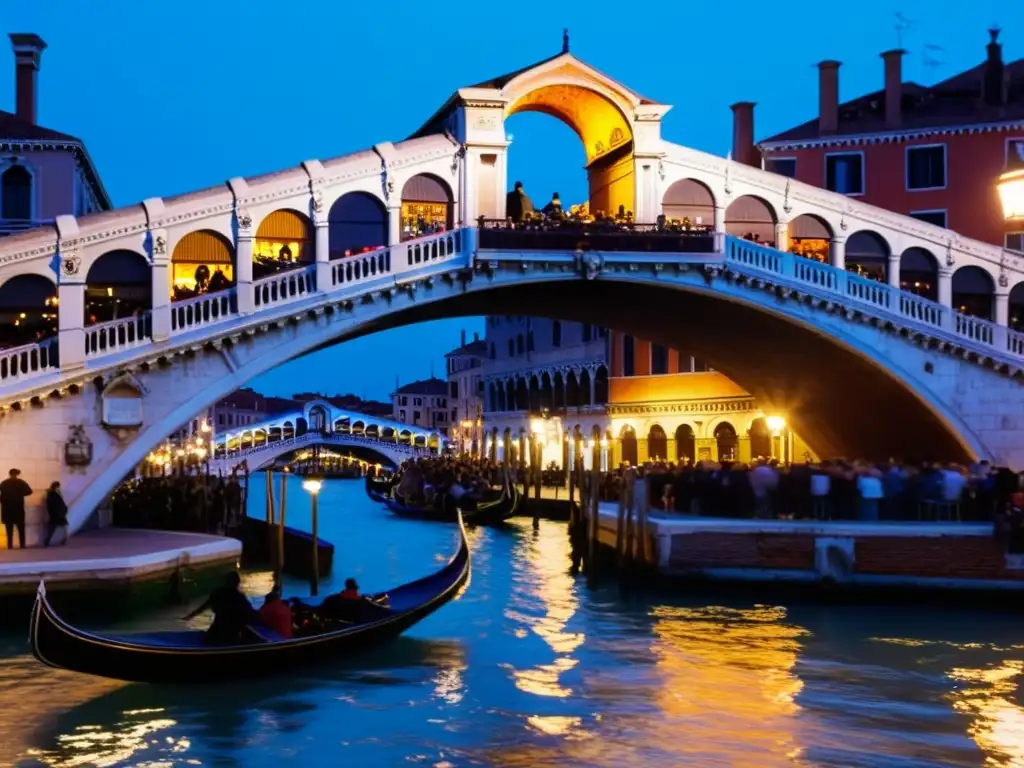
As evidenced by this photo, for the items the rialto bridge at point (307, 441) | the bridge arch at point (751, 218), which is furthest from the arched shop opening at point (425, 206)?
the rialto bridge at point (307, 441)

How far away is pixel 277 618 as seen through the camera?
10094 millimetres

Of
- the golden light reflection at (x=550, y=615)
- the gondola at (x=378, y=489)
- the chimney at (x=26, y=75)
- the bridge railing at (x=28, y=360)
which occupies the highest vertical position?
the chimney at (x=26, y=75)

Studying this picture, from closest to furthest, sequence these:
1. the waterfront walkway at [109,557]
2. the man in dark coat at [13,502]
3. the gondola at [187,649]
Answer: the gondola at [187,649] → the waterfront walkway at [109,557] → the man in dark coat at [13,502]

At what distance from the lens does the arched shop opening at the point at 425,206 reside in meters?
17.4

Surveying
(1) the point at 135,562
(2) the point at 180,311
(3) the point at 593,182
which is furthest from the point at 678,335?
(1) the point at 135,562

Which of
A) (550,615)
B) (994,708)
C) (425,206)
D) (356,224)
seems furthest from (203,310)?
(994,708)

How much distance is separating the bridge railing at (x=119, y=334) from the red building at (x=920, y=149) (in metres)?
11.5

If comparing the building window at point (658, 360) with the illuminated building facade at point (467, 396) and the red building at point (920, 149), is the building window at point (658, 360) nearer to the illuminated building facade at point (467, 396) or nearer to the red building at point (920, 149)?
the red building at point (920, 149)

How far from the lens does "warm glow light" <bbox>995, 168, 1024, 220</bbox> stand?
6.64 meters

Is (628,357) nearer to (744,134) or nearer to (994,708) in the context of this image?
(744,134)

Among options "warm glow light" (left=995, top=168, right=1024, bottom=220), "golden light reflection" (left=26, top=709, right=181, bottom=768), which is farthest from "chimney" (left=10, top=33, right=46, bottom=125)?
"warm glow light" (left=995, top=168, right=1024, bottom=220)

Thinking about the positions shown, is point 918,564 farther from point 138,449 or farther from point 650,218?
point 138,449

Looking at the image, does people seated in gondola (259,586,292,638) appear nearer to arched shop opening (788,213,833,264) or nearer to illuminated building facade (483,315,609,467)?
arched shop opening (788,213,833,264)

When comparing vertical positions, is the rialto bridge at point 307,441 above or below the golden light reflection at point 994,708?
above
